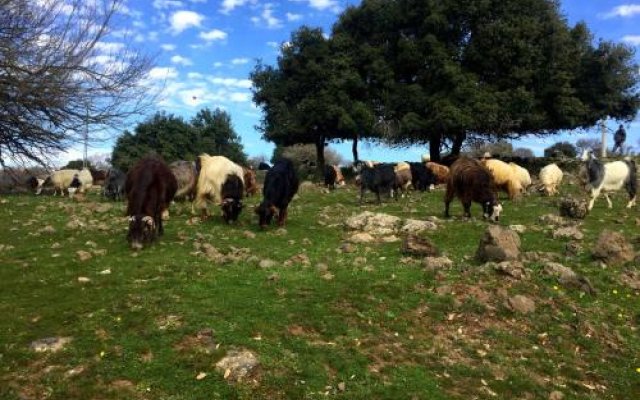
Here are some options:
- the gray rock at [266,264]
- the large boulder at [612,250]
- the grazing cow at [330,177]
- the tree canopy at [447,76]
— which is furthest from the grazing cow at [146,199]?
the tree canopy at [447,76]

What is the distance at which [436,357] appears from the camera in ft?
26.9

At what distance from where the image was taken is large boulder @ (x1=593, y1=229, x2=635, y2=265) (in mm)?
12414

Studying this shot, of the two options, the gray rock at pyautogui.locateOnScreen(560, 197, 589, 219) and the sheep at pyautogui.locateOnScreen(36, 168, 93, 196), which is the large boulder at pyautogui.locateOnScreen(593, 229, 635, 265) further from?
the sheep at pyautogui.locateOnScreen(36, 168, 93, 196)

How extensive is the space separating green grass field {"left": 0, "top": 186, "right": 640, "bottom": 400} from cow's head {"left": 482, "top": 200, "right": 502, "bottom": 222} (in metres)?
3.79

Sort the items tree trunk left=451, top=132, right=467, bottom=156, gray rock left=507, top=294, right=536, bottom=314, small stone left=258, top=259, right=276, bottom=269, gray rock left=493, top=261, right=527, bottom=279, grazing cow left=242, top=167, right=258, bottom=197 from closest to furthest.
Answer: gray rock left=507, top=294, right=536, bottom=314
gray rock left=493, top=261, right=527, bottom=279
small stone left=258, top=259, right=276, bottom=269
grazing cow left=242, top=167, right=258, bottom=197
tree trunk left=451, top=132, right=467, bottom=156

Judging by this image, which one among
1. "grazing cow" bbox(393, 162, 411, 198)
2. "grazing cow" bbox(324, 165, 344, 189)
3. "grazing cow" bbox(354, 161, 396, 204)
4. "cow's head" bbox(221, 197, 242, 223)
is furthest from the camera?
"grazing cow" bbox(324, 165, 344, 189)

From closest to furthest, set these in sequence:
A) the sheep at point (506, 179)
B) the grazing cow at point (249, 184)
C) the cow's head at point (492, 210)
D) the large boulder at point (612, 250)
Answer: the large boulder at point (612, 250) → the cow's head at point (492, 210) → the sheep at point (506, 179) → the grazing cow at point (249, 184)

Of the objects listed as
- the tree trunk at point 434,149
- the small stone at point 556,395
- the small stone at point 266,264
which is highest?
the tree trunk at point 434,149

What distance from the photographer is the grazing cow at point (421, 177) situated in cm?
3153

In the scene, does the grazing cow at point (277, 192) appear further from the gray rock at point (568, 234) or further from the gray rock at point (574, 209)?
the gray rock at point (574, 209)

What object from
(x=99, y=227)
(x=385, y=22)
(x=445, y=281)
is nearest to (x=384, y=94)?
(x=385, y=22)

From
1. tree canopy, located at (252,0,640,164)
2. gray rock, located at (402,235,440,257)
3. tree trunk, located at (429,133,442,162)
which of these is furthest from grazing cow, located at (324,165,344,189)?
gray rock, located at (402,235,440,257)

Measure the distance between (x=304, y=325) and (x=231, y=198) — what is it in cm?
940

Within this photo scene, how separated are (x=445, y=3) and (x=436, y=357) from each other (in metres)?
35.1
